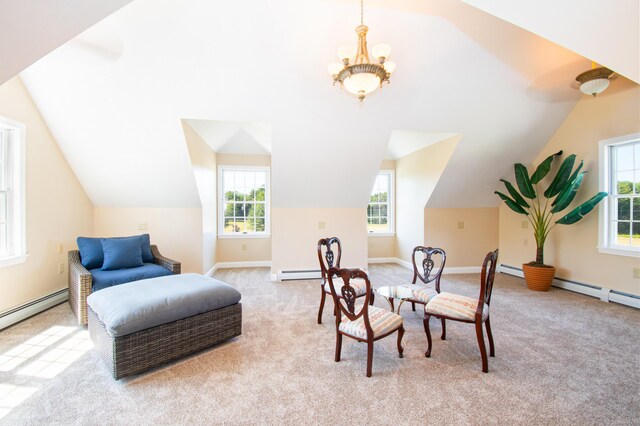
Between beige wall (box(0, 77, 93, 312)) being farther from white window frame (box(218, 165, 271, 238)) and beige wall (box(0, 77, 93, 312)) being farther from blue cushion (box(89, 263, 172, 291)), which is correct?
white window frame (box(218, 165, 271, 238))

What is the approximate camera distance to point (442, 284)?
16.6 feet

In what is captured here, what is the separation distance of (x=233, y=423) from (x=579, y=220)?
17.9 ft

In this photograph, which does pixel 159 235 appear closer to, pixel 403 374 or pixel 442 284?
pixel 403 374

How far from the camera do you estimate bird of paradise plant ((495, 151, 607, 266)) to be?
14.0 feet

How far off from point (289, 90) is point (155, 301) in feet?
9.12

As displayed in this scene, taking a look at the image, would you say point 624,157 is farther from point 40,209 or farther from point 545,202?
point 40,209

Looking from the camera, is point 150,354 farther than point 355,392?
Yes

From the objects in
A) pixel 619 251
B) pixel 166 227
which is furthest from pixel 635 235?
pixel 166 227

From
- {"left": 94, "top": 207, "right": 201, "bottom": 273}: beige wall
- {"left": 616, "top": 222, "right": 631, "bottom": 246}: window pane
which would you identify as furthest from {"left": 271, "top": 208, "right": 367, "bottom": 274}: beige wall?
{"left": 616, "top": 222, "right": 631, "bottom": 246}: window pane

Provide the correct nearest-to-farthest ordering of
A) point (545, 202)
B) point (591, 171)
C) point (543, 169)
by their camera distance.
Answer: point (591, 171)
point (543, 169)
point (545, 202)

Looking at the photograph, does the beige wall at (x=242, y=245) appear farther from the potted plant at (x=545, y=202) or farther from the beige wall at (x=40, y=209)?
the potted plant at (x=545, y=202)

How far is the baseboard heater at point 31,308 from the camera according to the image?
312cm

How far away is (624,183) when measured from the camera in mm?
4125

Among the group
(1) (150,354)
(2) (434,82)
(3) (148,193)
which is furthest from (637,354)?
(3) (148,193)
